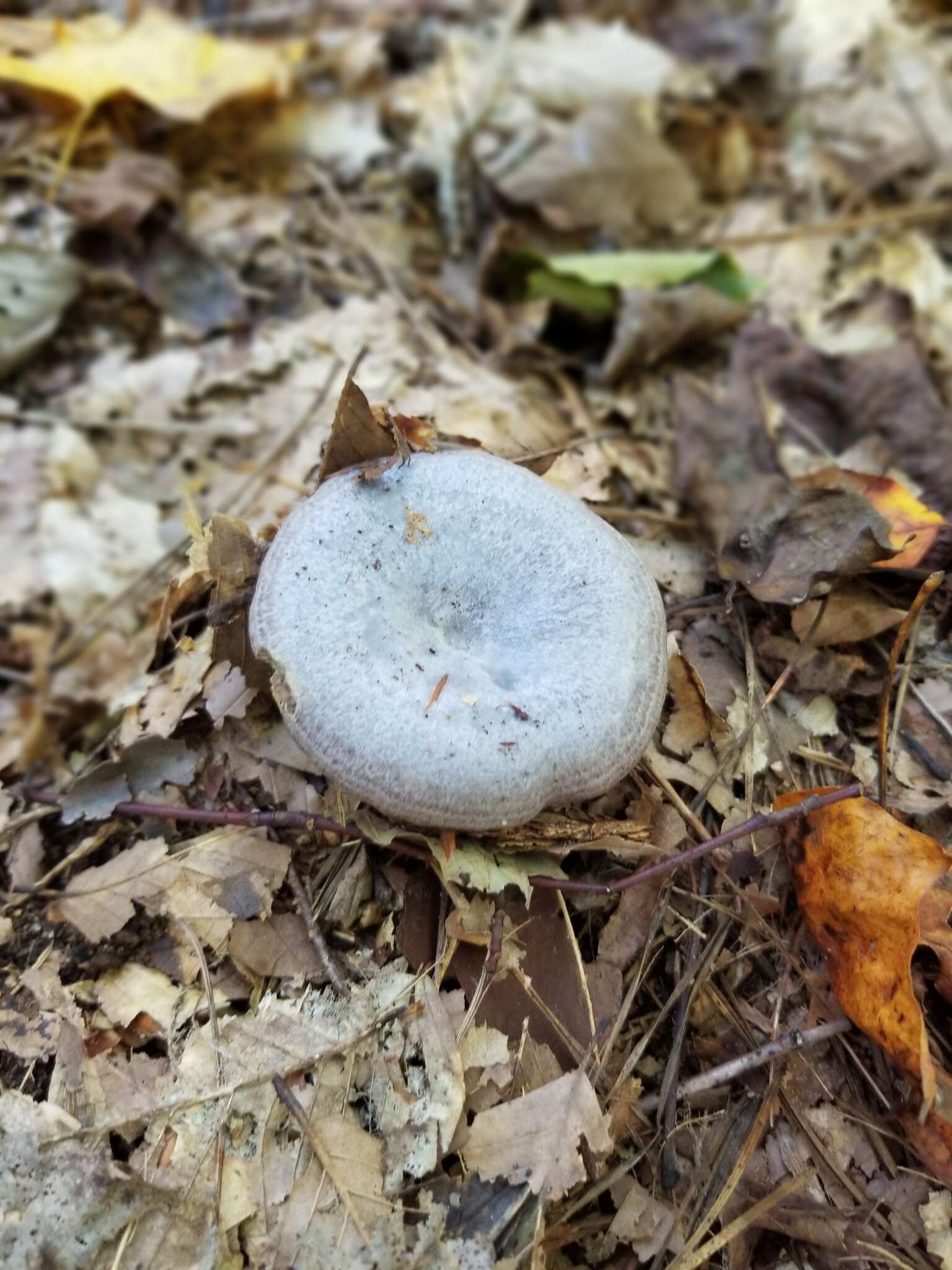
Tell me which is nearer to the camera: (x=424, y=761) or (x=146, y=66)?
(x=424, y=761)

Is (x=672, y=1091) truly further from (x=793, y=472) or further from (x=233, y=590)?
(x=793, y=472)

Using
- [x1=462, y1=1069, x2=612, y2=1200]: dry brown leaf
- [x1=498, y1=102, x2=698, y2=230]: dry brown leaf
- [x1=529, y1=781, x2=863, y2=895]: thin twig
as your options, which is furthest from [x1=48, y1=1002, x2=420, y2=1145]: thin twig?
[x1=498, y1=102, x2=698, y2=230]: dry brown leaf

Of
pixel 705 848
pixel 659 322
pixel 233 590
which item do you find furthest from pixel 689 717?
pixel 659 322

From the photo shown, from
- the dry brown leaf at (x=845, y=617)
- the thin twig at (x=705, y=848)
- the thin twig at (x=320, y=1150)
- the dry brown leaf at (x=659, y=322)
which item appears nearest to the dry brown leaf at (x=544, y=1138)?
the thin twig at (x=320, y=1150)

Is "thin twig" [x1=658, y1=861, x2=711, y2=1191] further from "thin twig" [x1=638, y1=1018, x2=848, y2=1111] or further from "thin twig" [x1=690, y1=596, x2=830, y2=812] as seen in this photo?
"thin twig" [x1=690, y1=596, x2=830, y2=812]

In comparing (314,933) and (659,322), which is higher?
(659,322)

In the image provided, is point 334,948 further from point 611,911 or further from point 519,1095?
point 611,911
